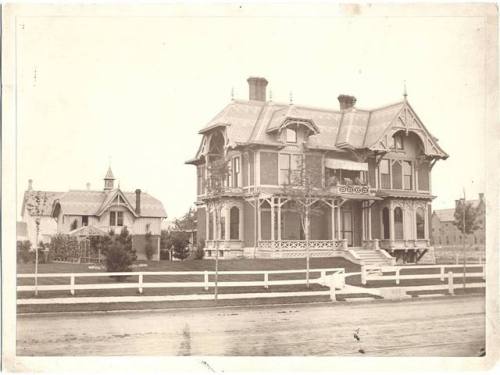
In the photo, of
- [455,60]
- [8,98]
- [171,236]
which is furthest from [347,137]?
[8,98]

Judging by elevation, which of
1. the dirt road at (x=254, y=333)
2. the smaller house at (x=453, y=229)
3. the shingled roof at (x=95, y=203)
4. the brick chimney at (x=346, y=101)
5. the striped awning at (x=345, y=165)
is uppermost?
the brick chimney at (x=346, y=101)

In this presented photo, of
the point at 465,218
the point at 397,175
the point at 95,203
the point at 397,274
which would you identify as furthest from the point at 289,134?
the point at 465,218

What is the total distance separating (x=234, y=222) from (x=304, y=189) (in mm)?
4076

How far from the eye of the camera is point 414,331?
12180mm

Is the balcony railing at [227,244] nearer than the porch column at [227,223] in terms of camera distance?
Yes

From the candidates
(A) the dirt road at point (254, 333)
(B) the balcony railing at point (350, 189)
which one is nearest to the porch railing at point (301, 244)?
(B) the balcony railing at point (350, 189)

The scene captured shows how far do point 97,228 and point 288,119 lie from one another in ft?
28.6

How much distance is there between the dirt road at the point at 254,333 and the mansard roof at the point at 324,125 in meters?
10.6

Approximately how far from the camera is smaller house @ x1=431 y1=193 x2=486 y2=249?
1338cm

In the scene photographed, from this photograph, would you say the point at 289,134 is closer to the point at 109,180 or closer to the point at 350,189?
the point at 350,189

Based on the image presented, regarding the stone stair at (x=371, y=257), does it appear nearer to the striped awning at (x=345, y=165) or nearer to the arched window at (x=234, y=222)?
the striped awning at (x=345, y=165)

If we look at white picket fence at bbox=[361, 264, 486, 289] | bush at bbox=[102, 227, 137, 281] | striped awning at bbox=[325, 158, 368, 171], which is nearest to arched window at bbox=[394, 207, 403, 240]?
Answer: striped awning at bbox=[325, 158, 368, 171]

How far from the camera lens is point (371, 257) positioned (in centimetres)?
2258

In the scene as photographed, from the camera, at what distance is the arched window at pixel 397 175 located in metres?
24.2
